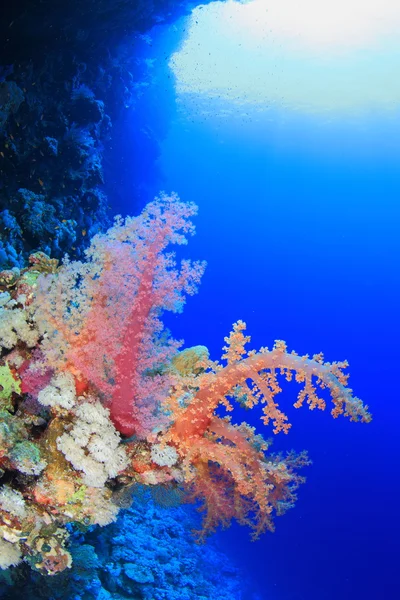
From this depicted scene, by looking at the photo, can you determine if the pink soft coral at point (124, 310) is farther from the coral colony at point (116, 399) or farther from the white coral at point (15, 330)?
the white coral at point (15, 330)

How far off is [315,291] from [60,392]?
7382cm

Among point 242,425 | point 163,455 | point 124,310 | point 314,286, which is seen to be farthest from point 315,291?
point 124,310

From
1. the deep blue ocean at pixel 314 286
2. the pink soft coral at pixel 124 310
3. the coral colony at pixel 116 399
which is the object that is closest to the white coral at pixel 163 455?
the coral colony at pixel 116 399

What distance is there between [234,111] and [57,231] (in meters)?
57.9

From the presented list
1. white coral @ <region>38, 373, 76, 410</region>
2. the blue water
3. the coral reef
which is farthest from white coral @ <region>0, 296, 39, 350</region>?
the blue water

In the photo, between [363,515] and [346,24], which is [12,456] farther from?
[346,24]

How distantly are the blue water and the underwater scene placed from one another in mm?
343

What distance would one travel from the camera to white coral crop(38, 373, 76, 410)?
263 centimetres

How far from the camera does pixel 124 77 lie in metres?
19.2

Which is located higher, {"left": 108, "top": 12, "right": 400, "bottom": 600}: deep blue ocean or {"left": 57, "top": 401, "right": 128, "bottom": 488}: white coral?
{"left": 108, "top": 12, "right": 400, "bottom": 600}: deep blue ocean

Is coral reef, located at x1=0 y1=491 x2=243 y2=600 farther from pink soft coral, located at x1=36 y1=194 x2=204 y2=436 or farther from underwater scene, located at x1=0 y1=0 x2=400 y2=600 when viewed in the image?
pink soft coral, located at x1=36 y1=194 x2=204 y2=436

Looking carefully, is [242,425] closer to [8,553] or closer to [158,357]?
[158,357]

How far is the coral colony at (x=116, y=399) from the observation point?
2.63 meters

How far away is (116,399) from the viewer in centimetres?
277
